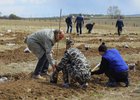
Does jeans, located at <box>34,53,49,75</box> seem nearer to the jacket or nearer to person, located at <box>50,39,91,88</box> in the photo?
the jacket

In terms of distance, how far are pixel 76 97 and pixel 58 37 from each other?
2124 millimetres

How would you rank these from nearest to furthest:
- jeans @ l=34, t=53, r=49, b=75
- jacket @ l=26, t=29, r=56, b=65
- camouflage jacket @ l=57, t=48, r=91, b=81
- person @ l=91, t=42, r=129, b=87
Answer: camouflage jacket @ l=57, t=48, r=91, b=81
person @ l=91, t=42, r=129, b=87
jacket @ l=26, t=29, r=56, b=65
jeans @ l=34, t=53, r=49, b=75

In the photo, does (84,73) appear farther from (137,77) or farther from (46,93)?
(137,77)

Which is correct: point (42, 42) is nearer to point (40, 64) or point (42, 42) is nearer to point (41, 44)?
point (41, 44)

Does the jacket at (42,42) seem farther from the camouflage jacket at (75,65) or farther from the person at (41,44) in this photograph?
the camouflage jacket at (75,65)

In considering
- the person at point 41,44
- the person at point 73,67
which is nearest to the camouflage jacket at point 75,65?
the person at point 73,67

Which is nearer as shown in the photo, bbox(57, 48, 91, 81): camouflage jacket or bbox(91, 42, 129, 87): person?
bbox(57, 48, 91, 81): camouflage jacket

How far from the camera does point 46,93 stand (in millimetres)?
11203

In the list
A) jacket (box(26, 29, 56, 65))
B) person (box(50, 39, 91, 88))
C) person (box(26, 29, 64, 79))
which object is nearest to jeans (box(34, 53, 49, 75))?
person (box(26, 29, 64, 79))

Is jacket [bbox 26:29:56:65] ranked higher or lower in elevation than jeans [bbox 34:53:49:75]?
higher

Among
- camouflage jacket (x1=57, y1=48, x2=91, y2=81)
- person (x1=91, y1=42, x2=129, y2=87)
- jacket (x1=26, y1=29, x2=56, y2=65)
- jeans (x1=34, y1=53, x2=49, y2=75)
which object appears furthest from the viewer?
jeans (x1=34, y1=53, x2=49, y2=75)

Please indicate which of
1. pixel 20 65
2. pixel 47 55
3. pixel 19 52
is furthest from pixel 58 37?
pixel 19 52

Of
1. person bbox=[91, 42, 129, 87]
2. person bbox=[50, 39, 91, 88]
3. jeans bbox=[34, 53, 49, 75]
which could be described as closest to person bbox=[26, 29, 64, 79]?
jeans bbox=[34, 53, 49, 75]

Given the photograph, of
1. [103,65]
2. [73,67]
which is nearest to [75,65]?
[73,67]
